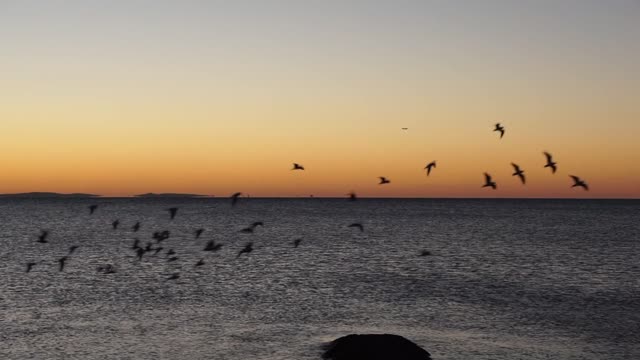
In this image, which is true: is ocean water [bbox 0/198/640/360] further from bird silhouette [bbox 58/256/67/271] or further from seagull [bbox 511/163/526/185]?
seagull [bbox 511/163/526/185]

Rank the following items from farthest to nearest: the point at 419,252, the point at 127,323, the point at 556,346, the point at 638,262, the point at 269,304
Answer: the point at 419,252 → the point at 638,262 → the point at 269,304 → the point at 127,323 → the point at 556,346

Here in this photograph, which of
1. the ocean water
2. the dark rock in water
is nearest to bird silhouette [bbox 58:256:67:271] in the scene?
the ocean water

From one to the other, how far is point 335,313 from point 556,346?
757 inches

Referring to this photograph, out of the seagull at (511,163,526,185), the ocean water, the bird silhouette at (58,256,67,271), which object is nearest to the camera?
the seagull at (511,163,526,185)

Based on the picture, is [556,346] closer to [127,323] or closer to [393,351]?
[393,351]

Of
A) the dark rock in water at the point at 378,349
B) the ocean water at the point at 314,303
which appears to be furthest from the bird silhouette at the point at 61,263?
the dark rock in water at the point at 378,349

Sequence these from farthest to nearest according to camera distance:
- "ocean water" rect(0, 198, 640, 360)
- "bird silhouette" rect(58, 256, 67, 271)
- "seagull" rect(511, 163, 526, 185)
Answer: "bird silhouette" rect(58, 256, 67, 271) < "ocean water" rect(0, 198, 640, 360) < "seagull" rect(511, 163, 526, 185)

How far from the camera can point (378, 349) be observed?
138ft

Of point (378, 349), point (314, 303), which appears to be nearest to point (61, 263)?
point (314, 303)

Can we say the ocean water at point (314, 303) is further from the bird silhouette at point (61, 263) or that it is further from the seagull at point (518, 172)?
the seagull at point (518, 172)

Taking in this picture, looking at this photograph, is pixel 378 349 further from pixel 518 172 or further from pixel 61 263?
pixel 61 263

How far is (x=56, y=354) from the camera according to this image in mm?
47625

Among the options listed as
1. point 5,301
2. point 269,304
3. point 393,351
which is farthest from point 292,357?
point 5,301

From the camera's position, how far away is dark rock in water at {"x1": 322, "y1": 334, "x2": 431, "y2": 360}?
4194 centimetres
